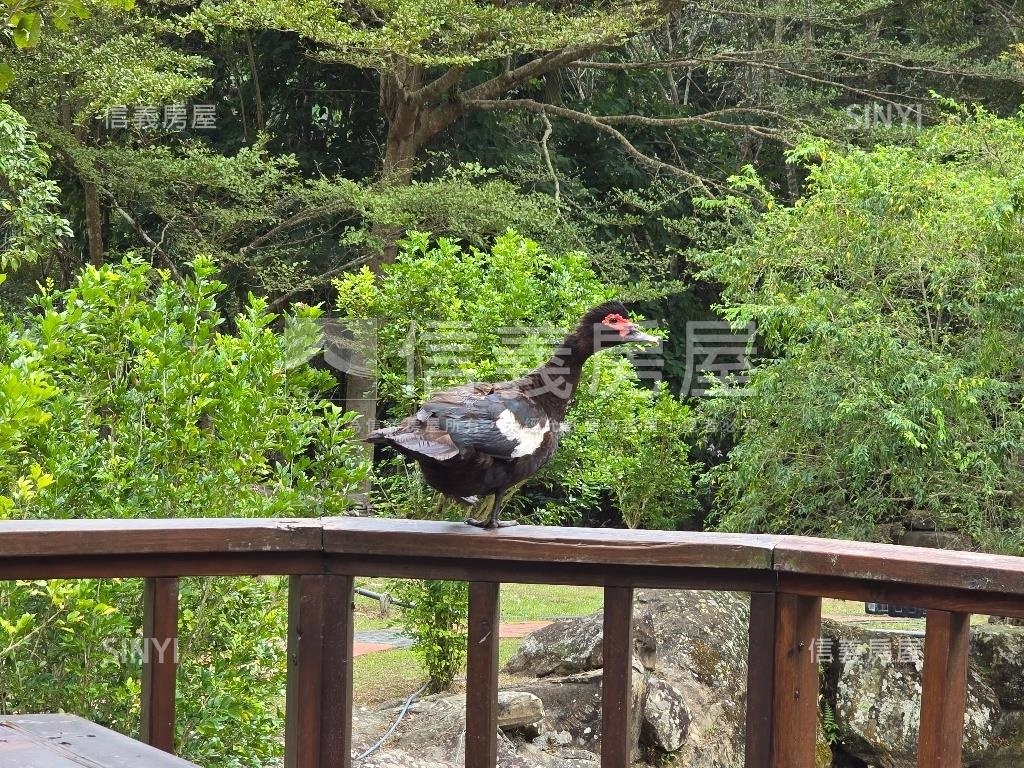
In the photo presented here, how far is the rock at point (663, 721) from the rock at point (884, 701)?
0.91 m

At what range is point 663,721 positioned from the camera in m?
5.54

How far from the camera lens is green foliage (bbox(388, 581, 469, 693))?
6.23m

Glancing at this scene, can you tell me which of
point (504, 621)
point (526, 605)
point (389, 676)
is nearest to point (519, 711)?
point (389, 676)

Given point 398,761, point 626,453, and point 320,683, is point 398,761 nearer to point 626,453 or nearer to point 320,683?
point 320,683

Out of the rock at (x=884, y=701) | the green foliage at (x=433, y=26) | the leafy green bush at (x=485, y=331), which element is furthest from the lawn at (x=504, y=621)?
the green foliage at (x=433, y=26)

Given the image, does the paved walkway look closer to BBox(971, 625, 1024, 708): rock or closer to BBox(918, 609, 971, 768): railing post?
BBox(971, 625, 1024, 708): rock

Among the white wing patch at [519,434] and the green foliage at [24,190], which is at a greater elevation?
the green foliage at [24,190]

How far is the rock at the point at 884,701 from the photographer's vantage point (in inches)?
233

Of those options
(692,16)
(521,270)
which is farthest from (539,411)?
(692,16)

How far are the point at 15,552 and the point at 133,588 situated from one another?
1.62 metres

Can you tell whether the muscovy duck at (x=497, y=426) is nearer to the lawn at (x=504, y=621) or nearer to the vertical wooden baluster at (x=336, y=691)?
the vertical wooden baluster at (x=336, y=691)

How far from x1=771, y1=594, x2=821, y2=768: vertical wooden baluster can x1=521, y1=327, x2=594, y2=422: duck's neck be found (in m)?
0.75

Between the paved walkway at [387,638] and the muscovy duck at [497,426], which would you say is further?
the paved walkway at [387,638]

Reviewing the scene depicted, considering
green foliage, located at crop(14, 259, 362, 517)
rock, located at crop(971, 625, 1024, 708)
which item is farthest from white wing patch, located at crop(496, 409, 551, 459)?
rock, located at crop(971, 625, 1024, 708)
